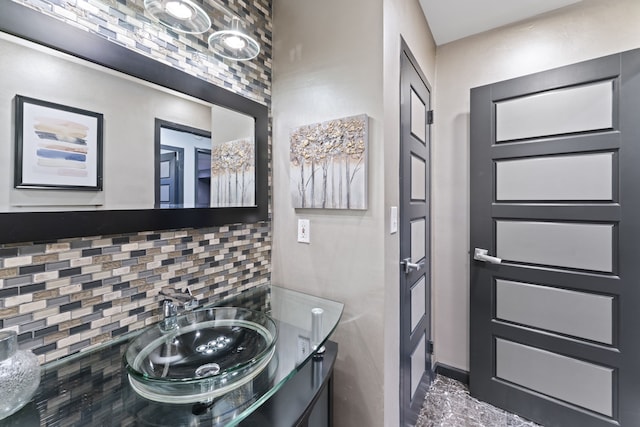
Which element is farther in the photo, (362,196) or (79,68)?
(362,196)

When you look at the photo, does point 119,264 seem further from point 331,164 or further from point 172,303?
point 331,164

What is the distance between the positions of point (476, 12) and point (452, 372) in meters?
2.62

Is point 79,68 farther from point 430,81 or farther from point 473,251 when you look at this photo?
point 473,251

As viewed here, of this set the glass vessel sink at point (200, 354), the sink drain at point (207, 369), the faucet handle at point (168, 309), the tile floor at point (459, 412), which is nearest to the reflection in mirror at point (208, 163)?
the faucet handle at point (168, 309)

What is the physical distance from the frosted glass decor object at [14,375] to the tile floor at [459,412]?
1942 millimetres

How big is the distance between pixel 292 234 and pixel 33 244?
3.26 ft

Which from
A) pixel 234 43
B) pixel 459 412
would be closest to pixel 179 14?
pixel 234 43

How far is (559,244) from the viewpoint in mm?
1655

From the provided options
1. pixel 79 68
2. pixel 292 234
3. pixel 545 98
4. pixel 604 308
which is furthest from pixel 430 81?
pixel 79 68

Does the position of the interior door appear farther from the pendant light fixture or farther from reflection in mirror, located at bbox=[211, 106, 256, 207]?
the pendant light fixture

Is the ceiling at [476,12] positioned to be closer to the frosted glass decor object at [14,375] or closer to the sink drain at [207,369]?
the sink drain at [207,369]

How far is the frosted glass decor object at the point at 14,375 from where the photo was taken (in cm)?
63

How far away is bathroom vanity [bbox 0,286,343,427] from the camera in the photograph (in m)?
0.65

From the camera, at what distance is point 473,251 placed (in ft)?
6.33
